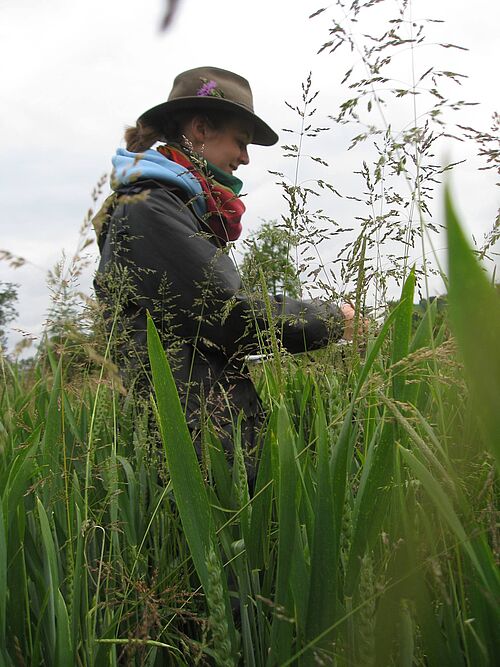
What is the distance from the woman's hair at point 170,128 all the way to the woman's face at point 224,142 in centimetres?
3

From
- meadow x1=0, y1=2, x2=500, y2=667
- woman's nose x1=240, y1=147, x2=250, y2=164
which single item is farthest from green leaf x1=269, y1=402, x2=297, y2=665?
woman's nose x1=240, y1=147, x2=250, y2=164

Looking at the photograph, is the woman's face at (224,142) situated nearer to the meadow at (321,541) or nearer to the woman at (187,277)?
the woman at (187,277)

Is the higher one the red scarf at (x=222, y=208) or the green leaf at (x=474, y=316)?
the red scarf at (x=222, y=208)

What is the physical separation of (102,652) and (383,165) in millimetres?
1188

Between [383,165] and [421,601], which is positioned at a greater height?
[383,165]

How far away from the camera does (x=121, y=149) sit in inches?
104

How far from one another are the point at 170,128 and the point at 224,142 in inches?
10.6

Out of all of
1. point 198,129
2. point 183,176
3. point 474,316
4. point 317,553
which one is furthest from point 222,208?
point 474,316

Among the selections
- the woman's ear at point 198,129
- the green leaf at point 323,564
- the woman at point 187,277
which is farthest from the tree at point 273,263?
the woman's ear at point 198,129

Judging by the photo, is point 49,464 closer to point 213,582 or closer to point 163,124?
point 213,582

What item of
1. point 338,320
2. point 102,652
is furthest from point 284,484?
point 338,320

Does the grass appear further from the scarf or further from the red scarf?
the red scarf

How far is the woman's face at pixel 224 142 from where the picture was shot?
9.77ft

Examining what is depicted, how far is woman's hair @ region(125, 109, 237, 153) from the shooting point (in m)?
2.98
